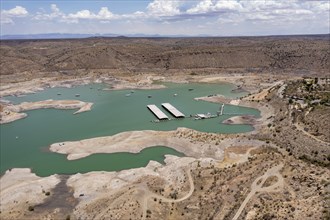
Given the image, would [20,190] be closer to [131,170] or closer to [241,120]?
[131,170]

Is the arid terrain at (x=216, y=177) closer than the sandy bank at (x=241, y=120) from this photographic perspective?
Yes

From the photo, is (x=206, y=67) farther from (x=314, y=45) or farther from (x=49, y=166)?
(x=49, y=166)

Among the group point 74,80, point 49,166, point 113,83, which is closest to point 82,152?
point 49,166

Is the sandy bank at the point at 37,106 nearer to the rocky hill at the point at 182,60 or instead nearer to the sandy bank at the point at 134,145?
the sandy bank at the point at 134,145

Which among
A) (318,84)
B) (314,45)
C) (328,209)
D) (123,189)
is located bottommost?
(123,189)

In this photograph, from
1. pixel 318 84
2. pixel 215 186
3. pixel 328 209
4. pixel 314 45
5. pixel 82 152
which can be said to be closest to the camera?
pixel 328 209

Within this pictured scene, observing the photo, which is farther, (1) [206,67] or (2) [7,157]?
(1) [206,67]

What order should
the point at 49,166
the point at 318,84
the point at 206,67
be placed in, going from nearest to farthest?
the point at 49,166 → the point at 318,84 → the point at 206,67

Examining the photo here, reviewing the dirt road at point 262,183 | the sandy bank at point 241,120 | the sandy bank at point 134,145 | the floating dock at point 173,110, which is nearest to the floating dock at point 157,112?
the floating dock at point 173,110
